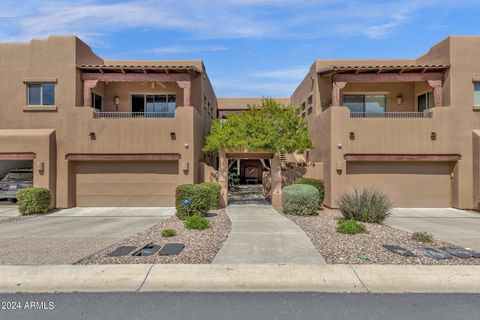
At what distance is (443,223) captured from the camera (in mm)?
11430

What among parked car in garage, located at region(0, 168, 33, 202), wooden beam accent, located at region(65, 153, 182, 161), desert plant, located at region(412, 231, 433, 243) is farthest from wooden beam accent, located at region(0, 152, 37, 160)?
desert plant, located at region(412, 231, 433, 243)

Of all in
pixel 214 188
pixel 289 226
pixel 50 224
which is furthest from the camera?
pixel 214 188

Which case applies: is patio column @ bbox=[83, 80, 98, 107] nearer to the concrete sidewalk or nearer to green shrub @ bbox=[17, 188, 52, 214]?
green shrub @ bbox=[17, 188, 52, 214]

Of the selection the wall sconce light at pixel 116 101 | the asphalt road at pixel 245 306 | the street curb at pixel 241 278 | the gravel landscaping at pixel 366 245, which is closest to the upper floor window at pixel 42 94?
the wall sconce light at pixel 116 101

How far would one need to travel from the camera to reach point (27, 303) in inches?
194

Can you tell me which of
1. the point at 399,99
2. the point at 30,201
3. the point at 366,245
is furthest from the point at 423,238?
the point at 30,201

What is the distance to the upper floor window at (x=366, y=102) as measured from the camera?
60.2 feet

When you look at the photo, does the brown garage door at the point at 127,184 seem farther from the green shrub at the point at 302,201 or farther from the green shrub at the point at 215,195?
the green shrub at the point at 302,201

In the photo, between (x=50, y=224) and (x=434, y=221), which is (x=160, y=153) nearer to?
(x=50, y=224)

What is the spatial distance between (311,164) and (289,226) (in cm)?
733

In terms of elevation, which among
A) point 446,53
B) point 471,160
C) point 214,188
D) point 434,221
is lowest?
point 434,221

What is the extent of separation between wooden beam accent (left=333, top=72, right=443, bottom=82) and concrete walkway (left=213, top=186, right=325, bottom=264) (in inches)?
303

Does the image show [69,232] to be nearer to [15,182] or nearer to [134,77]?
[15,182]

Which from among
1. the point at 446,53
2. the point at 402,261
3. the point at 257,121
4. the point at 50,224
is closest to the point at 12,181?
the point at 50,224
